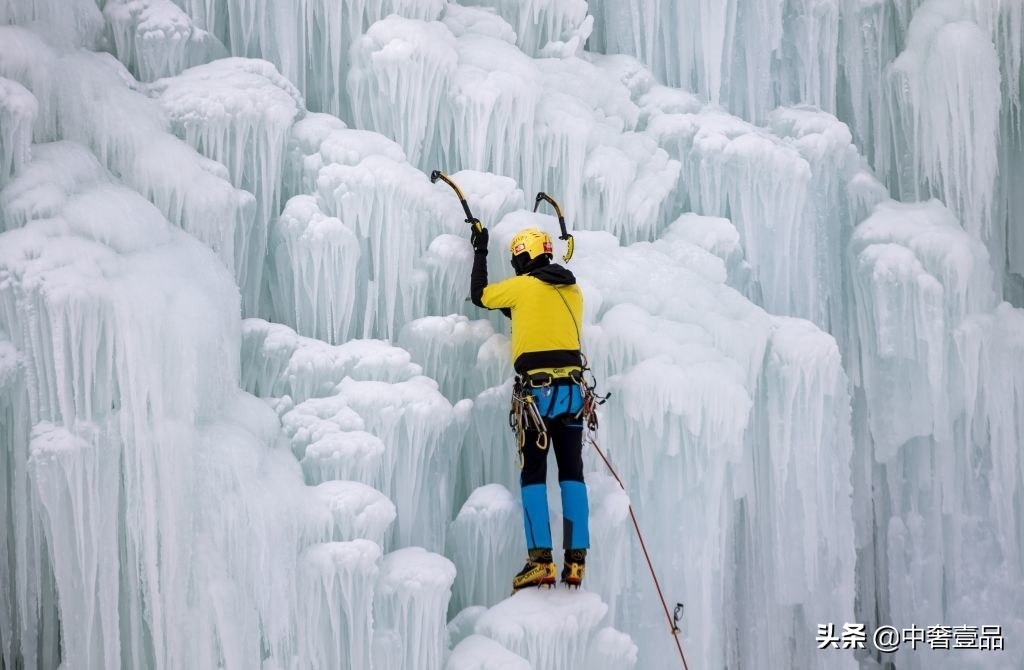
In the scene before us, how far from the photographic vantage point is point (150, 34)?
5996 millimetres

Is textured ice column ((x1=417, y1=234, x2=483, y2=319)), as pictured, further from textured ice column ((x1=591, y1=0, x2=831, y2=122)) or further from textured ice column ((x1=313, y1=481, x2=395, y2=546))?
textured ice column ((x1=591, y1=0, x2=831, y2=122))

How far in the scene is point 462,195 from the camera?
20.8 ft

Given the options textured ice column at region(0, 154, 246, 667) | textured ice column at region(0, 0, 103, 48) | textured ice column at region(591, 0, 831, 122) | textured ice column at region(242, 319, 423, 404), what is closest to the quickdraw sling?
textured ice column at region(242, 319, 423, 404)

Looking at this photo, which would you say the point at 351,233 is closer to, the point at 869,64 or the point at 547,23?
the point at 547,23

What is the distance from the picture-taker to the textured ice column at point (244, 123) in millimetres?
5891

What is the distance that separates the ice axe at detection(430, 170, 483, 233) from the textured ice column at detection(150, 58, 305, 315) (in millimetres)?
878

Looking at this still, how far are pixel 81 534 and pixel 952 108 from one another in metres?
6.73

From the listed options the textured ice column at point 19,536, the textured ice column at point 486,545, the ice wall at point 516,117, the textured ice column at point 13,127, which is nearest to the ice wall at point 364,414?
the textured ice column at point 486,545

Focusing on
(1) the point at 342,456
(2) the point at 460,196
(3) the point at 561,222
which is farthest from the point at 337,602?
(3) the point at 561,222

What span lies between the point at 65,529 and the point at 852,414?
5.70m

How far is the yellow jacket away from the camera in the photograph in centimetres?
584

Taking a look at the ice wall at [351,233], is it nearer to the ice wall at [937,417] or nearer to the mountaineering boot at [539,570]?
the mountaineering boot at [539,570]

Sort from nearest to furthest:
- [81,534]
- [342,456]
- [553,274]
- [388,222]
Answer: [81,534], [342,456], [553,274], [388,222]

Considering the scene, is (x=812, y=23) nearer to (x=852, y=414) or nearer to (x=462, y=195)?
(x=852, y=414)
